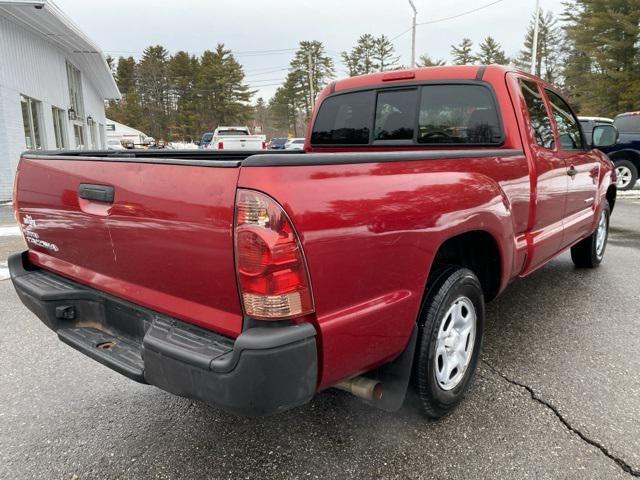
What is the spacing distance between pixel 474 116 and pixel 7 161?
42.7 feet

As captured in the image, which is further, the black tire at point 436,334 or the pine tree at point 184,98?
the pine tree at point 184,98

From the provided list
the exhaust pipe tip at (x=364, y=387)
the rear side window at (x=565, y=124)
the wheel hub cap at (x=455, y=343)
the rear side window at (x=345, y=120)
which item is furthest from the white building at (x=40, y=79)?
the exhaust pipe tip at (x=364, y=387)

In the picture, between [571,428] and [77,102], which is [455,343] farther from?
[77,102]

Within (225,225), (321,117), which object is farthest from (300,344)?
(321,117)

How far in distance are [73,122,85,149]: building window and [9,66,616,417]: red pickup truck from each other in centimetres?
1964

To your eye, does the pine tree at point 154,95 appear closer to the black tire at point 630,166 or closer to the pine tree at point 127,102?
the pine tree at point 127,102

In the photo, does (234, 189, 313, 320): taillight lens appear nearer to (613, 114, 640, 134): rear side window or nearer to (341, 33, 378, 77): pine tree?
(613, 114, 640, 134): rear side window

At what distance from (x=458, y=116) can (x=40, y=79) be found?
52.5ft

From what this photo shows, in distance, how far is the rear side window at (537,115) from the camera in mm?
3398

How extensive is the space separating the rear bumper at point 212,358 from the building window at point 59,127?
1725 cm

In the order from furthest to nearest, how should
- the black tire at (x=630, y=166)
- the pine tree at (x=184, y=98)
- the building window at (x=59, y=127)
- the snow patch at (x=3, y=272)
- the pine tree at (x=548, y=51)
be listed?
the pine tree at (x=184, y=98) → the pine tree at (x=548, y=51) → the building window at (x=59, y=127) → the black tire at (x=630, y=166) → the snow patch at (x=3, y=272)

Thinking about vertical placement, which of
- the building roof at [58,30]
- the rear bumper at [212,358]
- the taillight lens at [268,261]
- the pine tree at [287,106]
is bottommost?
the rear bumper at [212,358]

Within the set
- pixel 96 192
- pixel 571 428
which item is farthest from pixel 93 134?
pixel 571 428

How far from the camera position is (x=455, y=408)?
2.66 metres
